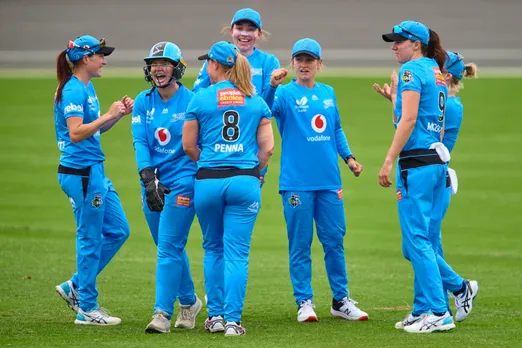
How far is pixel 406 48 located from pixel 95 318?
3.28 m

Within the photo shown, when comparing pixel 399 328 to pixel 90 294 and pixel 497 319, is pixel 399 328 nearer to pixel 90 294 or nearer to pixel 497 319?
pixel 497 319

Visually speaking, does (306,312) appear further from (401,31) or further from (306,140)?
(401,31)

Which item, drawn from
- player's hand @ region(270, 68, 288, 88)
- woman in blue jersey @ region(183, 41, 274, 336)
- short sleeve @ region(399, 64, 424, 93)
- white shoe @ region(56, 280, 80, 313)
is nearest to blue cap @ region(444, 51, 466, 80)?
short sleeve @ region(399, 64, 424, 93)

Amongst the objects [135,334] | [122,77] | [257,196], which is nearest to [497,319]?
[257,196]

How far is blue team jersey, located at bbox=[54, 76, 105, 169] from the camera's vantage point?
8062 mm

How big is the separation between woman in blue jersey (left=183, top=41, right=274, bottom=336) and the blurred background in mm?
21442

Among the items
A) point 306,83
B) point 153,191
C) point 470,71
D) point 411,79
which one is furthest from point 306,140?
point 470,71

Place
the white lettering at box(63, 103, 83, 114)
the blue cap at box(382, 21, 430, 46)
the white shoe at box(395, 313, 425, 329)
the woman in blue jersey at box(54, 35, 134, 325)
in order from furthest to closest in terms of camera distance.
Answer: the woman in blue jersey at box(54, 35, 134, 325), the white lettering at box(63, 103, 83, 114), the white shoe at box(395, 313, 425, 329), the blue cap at box(382, 21, 430, 46)

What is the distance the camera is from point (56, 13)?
33.0 meters

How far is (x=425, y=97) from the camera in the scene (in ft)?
24.7

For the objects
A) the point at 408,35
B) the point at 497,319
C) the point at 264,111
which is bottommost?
the point at 497,319

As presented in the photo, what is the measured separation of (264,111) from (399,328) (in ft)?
6.51

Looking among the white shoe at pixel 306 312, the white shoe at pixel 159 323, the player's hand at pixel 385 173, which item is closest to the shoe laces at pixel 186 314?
the white shoe at pixel 159 323

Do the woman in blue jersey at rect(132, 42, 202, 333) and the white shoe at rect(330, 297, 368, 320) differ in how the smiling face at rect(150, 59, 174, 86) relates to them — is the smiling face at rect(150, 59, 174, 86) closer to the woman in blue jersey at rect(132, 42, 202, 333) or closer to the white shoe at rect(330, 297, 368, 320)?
the woman in blue jersey at rect(132, 42, 202, 333)
